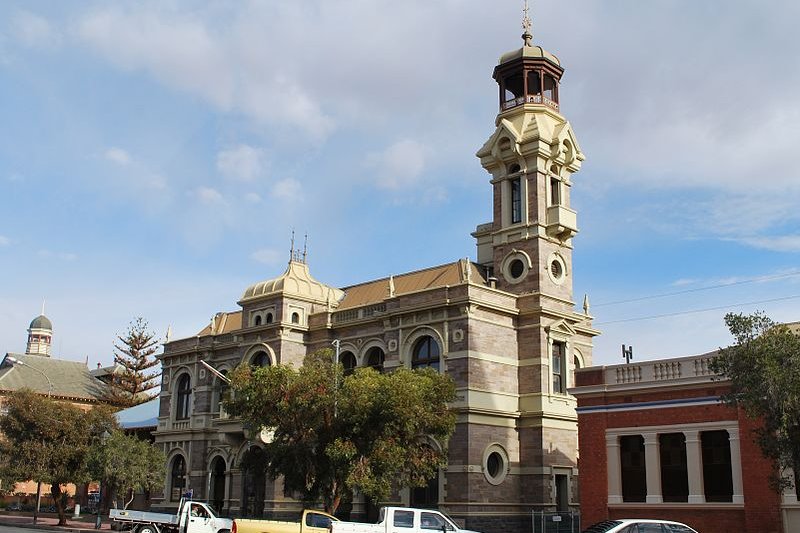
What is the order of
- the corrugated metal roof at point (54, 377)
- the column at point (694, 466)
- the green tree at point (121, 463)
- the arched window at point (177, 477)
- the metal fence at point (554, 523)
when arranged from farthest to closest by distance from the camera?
1. the corrugated metal roof at point (54, 377)
2. the arched window at point (177, 477)
3. the green tree at point (121, 463)
4. the metal fence at point (554, 523)
5. the column at point (694, 466)

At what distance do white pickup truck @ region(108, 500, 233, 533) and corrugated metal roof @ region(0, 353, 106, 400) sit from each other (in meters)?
59.7

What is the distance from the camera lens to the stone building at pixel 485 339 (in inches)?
1560

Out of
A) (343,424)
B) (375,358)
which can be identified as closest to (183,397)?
(375,358)

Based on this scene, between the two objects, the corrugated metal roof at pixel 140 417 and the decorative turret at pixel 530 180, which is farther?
the corrugated metal roof at pixel 140 417

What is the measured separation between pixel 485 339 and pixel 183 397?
23.6 m

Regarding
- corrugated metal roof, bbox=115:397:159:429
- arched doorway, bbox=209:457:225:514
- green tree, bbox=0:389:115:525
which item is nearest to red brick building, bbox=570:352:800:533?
arched doorway, bbox=209:457:225:514

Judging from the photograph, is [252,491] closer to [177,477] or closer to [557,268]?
[177,477]

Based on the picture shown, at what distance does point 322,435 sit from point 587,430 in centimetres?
955

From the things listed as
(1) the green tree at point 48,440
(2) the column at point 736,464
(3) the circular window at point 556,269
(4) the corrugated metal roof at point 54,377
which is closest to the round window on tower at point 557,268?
(3) the circular window at point 556,269

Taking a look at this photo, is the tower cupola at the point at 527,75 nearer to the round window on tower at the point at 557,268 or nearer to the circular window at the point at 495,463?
the round window on tower at the point at 557,268

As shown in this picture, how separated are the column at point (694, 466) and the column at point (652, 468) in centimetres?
105

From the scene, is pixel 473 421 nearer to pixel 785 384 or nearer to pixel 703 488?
pixel 703 488

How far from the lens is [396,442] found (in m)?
31.5

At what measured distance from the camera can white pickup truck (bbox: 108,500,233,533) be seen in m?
29.9
